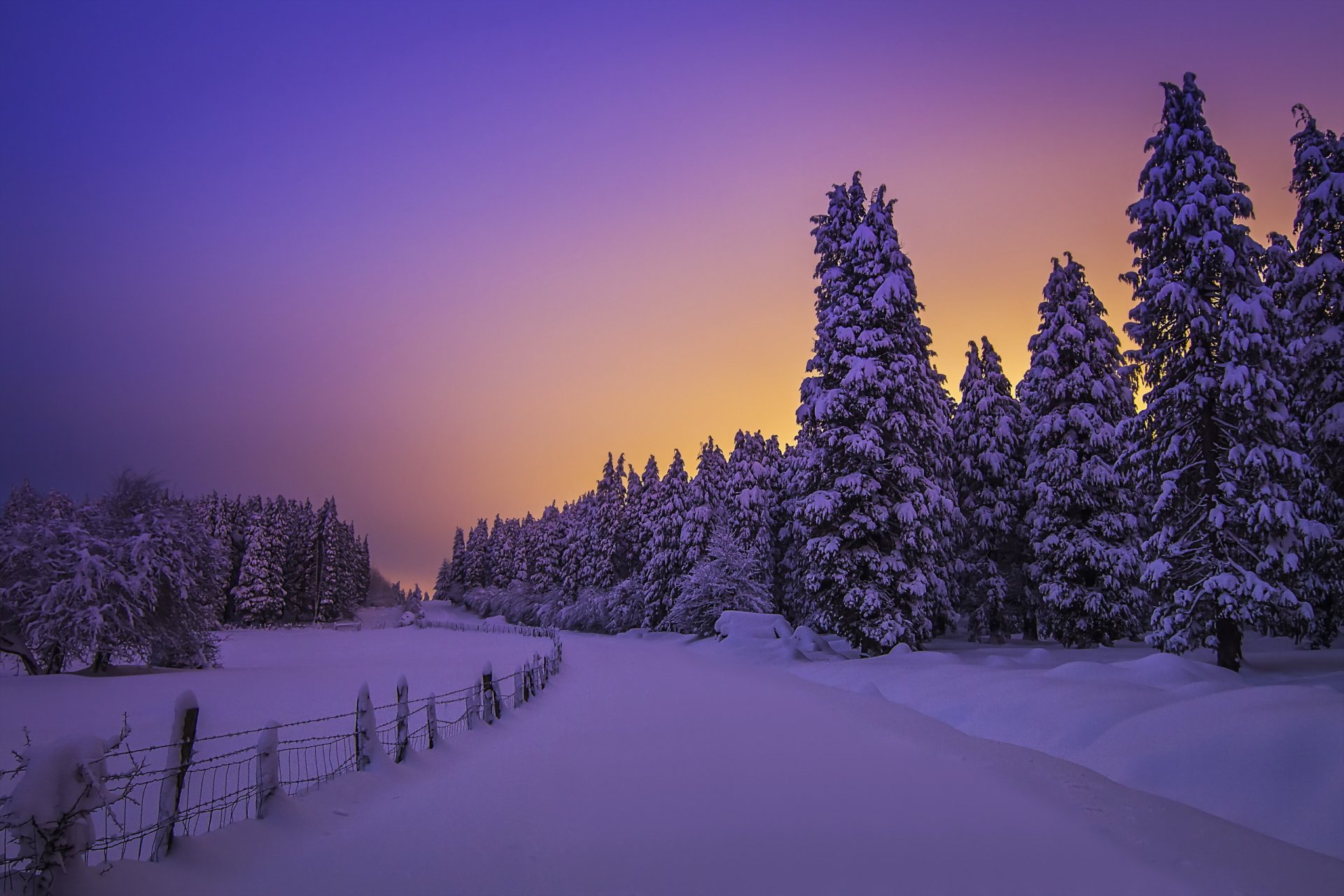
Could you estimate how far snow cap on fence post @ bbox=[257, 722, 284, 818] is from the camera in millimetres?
6289

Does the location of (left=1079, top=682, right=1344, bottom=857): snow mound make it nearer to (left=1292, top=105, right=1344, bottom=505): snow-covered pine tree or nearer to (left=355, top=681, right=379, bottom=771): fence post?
(left=355, top=681, right=379, bottom=771): fence post

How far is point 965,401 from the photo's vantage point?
3272cm

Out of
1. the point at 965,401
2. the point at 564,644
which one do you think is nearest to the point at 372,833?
the point at 965,401

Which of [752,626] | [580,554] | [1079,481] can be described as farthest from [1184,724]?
[580,554]

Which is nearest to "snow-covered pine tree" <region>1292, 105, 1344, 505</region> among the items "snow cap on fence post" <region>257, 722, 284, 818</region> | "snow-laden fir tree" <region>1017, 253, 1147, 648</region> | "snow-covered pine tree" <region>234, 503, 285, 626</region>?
"snow-laden fir tree" <region>1017, 253, 1147, 648</region>

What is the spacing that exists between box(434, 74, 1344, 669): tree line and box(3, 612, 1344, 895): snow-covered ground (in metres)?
6.01

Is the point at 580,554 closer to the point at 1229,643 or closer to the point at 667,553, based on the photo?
the point at 667,553

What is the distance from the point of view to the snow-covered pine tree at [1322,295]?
50.6ft

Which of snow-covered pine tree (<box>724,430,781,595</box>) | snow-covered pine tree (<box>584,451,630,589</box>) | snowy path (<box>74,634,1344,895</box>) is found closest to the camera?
snowy path (<box>74,634,1344,895</box>)

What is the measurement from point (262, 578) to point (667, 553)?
2101 inches

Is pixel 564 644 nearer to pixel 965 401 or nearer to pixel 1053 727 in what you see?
pixel 965 401

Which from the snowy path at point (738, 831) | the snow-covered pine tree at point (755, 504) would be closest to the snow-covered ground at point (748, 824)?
the snowy path at point (738, 831)

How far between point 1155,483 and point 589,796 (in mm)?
16607

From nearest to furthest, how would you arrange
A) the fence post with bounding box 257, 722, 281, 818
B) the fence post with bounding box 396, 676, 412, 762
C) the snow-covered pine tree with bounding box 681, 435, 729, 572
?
1. the fence post with bounding box 257, 722, 281, 818
2. the fence post with bounding box 396, 676, 412, 762
3. the snow-covered pine tree with bounding box 681, 435, 729, 572
